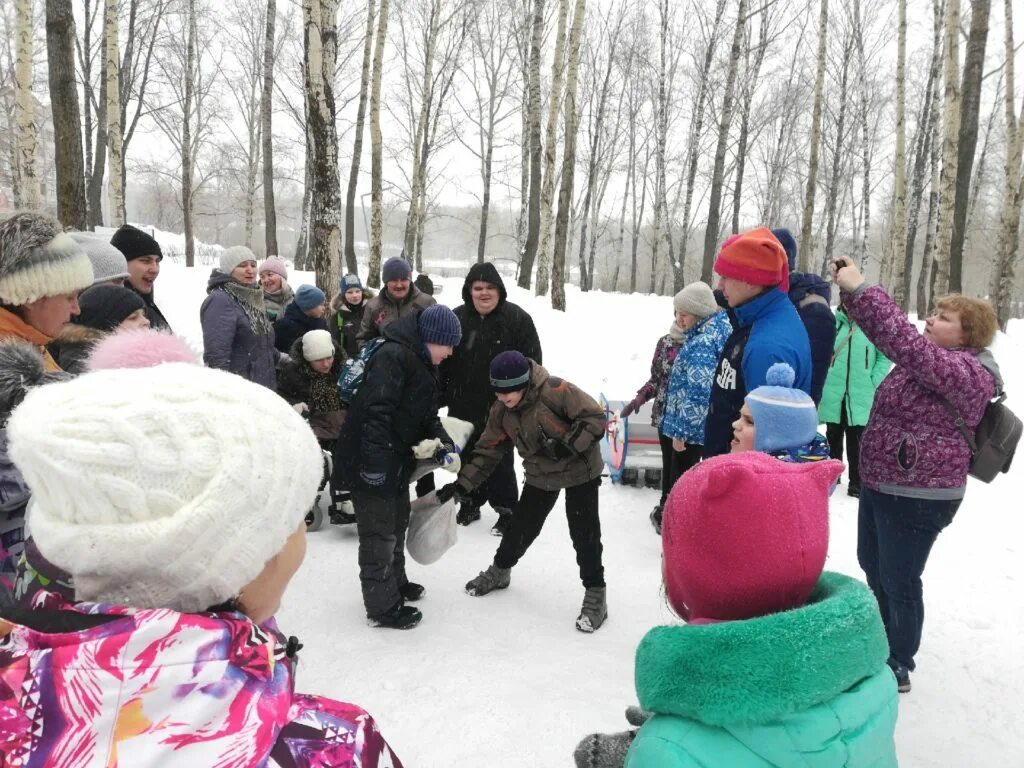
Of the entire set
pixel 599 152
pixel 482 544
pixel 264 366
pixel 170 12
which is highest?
pixel 170 12

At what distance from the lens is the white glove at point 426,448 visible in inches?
140

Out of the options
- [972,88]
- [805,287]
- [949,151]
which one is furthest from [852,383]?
[972,88]

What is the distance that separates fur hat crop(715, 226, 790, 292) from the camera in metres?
3.05

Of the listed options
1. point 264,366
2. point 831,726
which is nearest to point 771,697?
point 831,726

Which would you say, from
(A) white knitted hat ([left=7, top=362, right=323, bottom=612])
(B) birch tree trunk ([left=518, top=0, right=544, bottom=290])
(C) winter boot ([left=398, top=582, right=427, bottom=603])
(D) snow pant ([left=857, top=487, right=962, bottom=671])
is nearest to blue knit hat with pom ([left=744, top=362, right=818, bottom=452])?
(D) snow pant ([left=857, top=487, right=962, bottom=671])

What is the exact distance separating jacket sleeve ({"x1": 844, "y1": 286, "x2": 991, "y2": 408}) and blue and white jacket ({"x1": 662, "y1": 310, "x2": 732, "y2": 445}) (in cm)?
179

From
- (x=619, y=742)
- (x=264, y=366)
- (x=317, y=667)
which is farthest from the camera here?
(x=264, y=366)

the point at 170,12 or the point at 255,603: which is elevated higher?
the point at 170,12

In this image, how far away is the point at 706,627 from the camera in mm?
1177

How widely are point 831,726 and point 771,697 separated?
0.45 ft

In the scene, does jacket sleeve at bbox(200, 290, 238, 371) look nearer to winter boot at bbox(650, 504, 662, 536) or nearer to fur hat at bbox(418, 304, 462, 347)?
fur hat at bbox(418, 304, 462, 347)

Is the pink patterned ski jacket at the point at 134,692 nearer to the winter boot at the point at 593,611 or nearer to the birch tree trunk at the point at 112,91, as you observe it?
the winter boot at the point at 593,611

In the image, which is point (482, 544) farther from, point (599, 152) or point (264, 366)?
point (599, 152)

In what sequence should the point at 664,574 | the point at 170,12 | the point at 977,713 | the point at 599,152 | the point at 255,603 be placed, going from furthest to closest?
the point at 599,152 < the point at 170,12 < the point at 977,713 < the point at 664,574 < the point at 255,603
